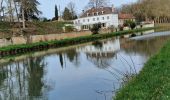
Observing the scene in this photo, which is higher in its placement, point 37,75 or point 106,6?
point 106,6

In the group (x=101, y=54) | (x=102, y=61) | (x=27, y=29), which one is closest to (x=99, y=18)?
(x=27, y=29)

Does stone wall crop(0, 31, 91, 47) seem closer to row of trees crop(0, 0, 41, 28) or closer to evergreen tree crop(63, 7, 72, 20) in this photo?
row of trees crop(0, 0, 41, 28)


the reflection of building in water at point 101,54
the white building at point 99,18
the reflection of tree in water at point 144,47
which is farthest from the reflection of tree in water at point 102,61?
the white building at point 99,18

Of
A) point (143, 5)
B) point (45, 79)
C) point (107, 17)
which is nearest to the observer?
point (45, 79)

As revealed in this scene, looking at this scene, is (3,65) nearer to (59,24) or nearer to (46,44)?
(46,44)

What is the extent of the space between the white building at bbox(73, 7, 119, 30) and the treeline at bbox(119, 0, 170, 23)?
2422 centimetres

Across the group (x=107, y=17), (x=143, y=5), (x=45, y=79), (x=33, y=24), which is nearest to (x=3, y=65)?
(x=45, y=79)

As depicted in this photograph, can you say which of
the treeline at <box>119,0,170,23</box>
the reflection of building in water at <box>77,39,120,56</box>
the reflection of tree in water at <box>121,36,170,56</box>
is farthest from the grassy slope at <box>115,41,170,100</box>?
the treeline at <box>119,0,170,23</box>

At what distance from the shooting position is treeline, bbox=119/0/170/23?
373 feet

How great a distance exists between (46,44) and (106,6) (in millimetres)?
51569

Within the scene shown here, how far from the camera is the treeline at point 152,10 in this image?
114 m

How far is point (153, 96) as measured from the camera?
9.80 meters

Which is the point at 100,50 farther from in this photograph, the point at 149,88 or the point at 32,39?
the point at 149,88

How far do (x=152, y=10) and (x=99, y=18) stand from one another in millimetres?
27064
